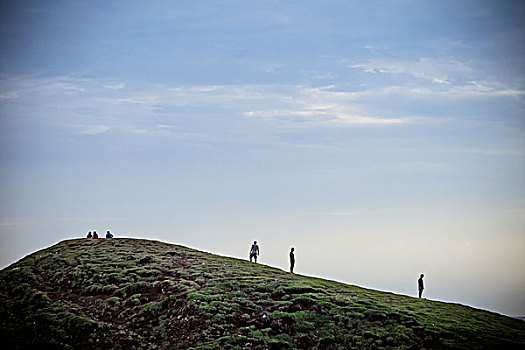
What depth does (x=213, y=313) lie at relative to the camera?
4053 centimetres

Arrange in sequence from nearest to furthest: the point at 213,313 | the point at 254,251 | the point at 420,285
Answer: the point at 213,313 < the point at 420,285 < the point at 254,251

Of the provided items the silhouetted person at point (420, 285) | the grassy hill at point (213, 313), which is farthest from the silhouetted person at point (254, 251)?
the silhouetted person at point (420, 285)

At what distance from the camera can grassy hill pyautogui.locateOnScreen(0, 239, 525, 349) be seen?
37.5 metres

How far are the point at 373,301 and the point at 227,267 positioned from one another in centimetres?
1786

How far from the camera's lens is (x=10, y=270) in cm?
5650

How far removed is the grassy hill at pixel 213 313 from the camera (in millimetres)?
37531

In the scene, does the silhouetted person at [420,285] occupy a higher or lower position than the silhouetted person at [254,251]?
lower

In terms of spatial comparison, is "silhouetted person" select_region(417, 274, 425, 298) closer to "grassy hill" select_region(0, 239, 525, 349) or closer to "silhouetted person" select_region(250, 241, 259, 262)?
"grassy hill" select_region(0, 239, 525, 349)

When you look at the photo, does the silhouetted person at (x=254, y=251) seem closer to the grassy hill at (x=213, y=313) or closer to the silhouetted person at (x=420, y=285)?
the grassy hill at (x=213, y=313)

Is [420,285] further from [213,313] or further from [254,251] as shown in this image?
[213,313]

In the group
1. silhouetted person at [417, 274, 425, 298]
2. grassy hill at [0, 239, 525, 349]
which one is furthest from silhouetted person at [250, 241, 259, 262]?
silhouetted person at [417, 274, 425, 298]

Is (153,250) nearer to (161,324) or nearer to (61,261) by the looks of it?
(61,261)

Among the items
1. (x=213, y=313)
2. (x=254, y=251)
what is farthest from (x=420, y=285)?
(x=213, y=313)

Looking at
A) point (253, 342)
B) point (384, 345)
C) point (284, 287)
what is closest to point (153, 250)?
point (284, 287)
